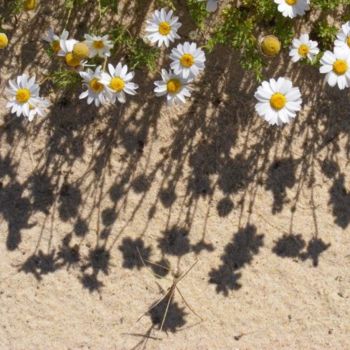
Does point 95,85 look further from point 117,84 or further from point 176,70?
point 176,70

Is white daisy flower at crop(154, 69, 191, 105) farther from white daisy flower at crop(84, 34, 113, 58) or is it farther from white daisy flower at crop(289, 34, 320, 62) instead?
white daisy flower at crop(289, 34, 320, 62)

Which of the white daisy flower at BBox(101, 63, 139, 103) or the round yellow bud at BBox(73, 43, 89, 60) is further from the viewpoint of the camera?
the white daisy flower at BBox(101, 63, 139, 103)

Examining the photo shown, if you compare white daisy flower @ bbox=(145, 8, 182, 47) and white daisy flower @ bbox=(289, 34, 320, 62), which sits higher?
white daisy flower @ bbox=(289, 34, 320, 62)

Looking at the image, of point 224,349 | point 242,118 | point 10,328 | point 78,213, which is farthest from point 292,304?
point 10,328

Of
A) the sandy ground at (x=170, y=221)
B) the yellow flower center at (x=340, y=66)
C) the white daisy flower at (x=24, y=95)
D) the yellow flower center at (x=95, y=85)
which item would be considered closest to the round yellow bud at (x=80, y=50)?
the yellow flower center at (x=95, y=85)

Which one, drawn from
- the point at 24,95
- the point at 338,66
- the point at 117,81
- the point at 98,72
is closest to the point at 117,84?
the point at 117,81

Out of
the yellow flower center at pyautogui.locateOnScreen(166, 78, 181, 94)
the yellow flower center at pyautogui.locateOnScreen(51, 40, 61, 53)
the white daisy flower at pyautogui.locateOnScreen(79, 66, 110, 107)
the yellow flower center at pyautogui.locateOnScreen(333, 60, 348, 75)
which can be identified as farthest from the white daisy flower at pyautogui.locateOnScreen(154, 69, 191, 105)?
the yellow flower center at pyautogui.locateOnScreen(333, 60, 348, 75)

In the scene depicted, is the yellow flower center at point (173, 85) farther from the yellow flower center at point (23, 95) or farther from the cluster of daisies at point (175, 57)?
the yellow flower center at point (23, 95)
